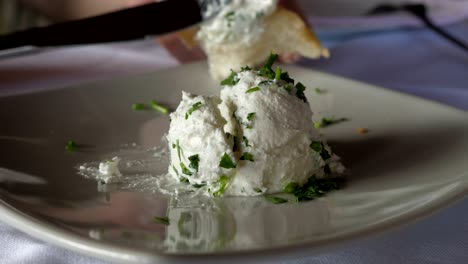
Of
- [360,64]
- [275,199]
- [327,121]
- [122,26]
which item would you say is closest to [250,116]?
[275,199]

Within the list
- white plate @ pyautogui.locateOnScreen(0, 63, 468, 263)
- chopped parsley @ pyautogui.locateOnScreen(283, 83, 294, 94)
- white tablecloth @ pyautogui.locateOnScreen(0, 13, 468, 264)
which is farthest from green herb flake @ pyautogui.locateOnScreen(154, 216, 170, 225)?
white tablecloth @ pyautogui.locateOnScreen(0, 13, 468, 264)

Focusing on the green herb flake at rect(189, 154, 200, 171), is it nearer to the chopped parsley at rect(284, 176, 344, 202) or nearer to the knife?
the chopped parsley at rect(284, 176, 344, 202)

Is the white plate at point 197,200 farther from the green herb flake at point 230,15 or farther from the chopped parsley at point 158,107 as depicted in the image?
the green herb flake at point 230,15

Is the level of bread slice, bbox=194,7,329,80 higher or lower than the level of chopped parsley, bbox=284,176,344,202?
higher

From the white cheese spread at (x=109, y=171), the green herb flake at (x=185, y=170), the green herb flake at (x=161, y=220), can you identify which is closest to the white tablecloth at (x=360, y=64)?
the white cheese spread at (x=109, y=171)

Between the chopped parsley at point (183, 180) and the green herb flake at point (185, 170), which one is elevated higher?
the green herb flake at point (185, 170)
